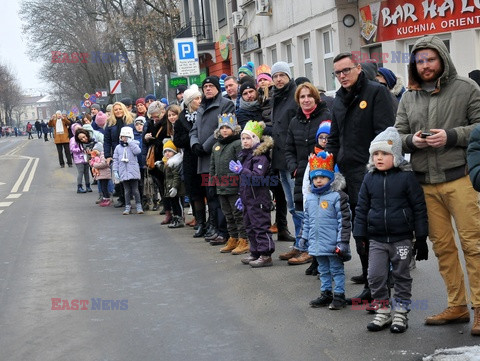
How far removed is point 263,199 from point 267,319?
2571 mm

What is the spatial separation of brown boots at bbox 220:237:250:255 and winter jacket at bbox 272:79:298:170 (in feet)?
4.16

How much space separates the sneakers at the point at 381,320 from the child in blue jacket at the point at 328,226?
76 cm

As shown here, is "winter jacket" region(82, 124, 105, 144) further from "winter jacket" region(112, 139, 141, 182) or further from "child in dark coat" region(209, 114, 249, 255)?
"child in dark coat" region(209, 114, 249, 255)

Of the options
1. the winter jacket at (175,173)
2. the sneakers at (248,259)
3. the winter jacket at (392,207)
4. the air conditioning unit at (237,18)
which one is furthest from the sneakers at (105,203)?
the air conditioning unit at (237,18)

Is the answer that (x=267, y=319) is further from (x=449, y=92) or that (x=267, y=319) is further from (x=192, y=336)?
(x=449, y=92)

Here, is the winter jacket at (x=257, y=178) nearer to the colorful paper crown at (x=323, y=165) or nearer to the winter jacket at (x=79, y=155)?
the colorful paper crown at (x=323, y=165)

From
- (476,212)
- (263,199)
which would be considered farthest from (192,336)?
(263,199)

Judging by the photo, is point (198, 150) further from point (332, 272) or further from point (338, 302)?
point (338, 302)

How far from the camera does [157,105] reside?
13805 mm

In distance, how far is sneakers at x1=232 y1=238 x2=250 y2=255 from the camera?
10320 millimetres

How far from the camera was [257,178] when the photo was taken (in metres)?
9.38

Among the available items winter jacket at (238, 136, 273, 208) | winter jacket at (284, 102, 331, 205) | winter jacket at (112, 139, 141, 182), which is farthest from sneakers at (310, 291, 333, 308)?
winter jacket at (112, 139, 141, 182)

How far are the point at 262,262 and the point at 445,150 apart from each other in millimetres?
3717

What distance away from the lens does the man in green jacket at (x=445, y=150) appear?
19.5ft
